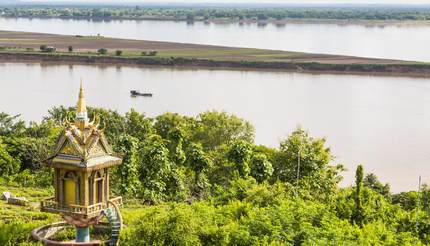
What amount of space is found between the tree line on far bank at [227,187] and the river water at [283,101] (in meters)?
5.87

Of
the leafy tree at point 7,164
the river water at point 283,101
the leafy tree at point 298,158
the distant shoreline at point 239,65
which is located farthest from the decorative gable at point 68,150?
the distant shoreline at point 239,65

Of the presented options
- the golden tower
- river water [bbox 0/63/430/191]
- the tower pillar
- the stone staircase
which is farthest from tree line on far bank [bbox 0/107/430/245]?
river water [bbox 0/63/430/191]

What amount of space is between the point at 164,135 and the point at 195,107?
563 inches

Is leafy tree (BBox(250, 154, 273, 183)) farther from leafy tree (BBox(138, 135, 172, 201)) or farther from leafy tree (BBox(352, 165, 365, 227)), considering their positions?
leafy tree (BBox(352, 165, 365, 227))

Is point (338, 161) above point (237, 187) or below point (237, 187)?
below

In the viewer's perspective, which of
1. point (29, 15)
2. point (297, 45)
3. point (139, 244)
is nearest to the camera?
point (139, 244)

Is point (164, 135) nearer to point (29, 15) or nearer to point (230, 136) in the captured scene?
point (230, 136)

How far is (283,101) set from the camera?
2016 inches

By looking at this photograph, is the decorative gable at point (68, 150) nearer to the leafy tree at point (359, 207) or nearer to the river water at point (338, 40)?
the leafy tree at point (359, 207)

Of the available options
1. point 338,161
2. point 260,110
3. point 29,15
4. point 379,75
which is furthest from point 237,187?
point 29,15

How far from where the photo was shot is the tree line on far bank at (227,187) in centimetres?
1518

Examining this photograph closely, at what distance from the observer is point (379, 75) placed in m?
72.8

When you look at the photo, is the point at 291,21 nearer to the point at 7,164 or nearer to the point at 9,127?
the point at 9,127

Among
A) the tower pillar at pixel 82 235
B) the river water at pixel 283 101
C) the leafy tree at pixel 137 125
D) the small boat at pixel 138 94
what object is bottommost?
the river water at pixel 283 101
